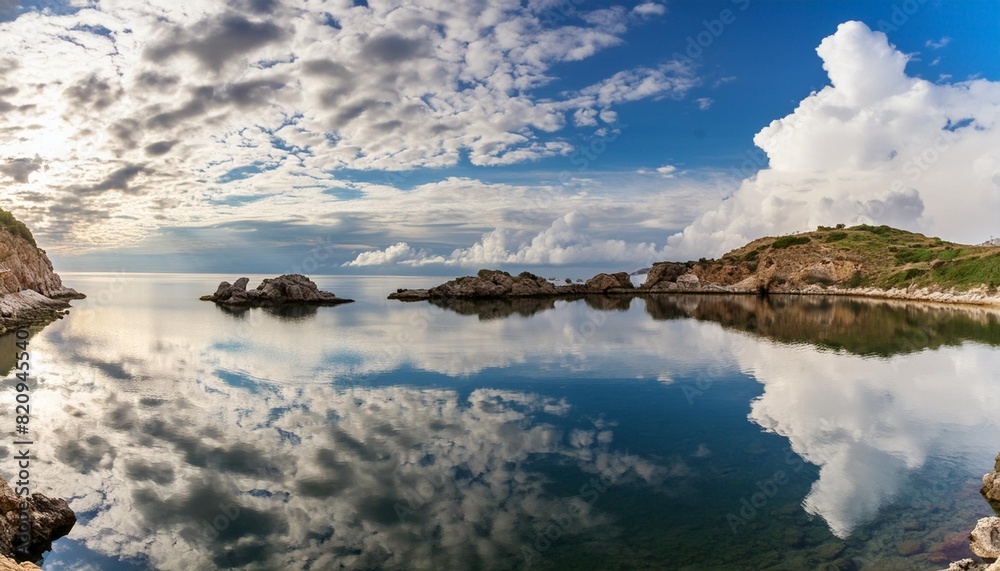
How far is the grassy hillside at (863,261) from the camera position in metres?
100

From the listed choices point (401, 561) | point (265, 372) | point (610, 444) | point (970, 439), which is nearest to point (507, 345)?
point (265, 372)

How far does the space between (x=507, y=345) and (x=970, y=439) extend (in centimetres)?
3655

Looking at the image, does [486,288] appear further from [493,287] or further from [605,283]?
[605,283]

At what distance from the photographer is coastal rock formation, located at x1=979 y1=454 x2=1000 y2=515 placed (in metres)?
17.7

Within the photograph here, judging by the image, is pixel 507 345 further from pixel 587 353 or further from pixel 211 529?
pixel 211 529

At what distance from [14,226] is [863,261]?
18844 cm

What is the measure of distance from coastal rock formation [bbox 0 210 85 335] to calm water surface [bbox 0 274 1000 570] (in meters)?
23.0

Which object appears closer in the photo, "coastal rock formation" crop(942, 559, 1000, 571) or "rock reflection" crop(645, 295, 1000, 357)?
"coastal rock formation" crop(942, 559, 1000, 571)

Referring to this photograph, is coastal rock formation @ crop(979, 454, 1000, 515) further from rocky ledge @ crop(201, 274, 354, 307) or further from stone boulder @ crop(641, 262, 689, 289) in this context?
stone boulder @ crop(641, 262, 689, 289)

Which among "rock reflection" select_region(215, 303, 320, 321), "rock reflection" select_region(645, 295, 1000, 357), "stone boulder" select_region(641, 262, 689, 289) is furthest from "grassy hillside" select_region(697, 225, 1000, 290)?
"rock reflection" select_region(215, 303, 320, 321)

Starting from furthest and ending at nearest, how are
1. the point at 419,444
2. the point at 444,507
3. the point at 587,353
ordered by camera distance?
the point at 587,353 → the point at 419,444 → the point at 444,507

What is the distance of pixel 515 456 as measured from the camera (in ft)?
72.3

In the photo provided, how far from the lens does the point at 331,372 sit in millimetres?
40125

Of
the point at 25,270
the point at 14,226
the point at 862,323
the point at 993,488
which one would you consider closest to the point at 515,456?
the point at 993,488
